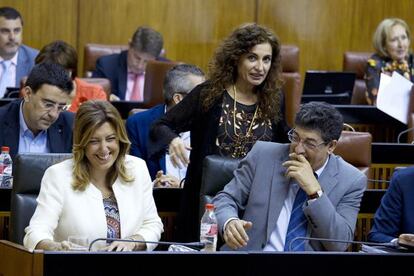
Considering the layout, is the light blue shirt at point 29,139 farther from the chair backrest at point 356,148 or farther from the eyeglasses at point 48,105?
the chair backrest at point 356,148

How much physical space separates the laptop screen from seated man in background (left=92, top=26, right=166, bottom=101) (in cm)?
144

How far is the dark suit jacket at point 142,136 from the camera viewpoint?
19.7 feet

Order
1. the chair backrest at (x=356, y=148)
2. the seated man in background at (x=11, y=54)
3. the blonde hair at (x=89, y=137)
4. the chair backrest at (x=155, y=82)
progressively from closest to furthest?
the blonde hair at (x=89, y=137) < the chair backrest at (x=356, y=148) < the chair backrest at (x=155, y=82) < the seated man in background at (x=11, y=54)

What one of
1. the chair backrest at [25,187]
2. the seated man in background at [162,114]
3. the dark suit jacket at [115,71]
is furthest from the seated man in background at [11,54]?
the chair backrest at [25,187]

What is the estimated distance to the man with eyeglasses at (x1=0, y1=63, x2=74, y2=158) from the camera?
18.6 ft

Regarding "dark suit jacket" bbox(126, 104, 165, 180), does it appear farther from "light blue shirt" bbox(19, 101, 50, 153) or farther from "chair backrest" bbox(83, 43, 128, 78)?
"chair backrest" bbox(83, 43, 128, 78)

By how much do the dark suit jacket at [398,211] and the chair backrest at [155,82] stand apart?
3170mm

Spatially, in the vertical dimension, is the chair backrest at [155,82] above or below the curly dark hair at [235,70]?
below

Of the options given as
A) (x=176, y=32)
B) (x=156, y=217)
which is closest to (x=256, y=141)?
(x=156, y=217)

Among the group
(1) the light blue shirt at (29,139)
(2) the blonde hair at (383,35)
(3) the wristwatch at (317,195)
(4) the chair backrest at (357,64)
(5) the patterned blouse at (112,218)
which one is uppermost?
(2) the blonde hair at (383,35)

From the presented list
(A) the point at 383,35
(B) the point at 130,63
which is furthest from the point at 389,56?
(B) the point at 130,63

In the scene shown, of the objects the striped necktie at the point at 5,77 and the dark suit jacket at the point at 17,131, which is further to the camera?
the striped necktie at the point at 5,77

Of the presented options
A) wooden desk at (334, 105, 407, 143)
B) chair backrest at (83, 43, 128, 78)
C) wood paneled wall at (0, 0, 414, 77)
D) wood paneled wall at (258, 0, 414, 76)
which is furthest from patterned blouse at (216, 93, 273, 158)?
wood paneled wall at (258, 0, 414, 76)

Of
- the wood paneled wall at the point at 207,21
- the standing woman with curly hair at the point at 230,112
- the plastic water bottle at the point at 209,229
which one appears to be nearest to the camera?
→ the plastic water bottle at the point at 209,229
